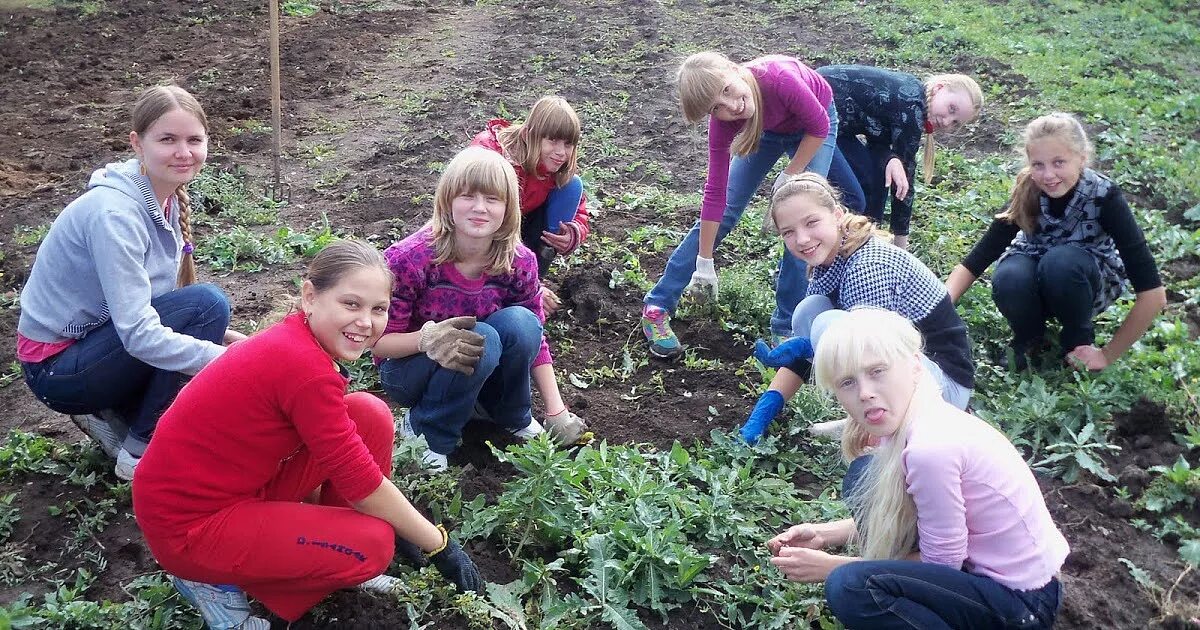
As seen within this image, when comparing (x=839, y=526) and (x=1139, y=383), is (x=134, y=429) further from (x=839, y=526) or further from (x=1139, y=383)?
(x=1139, y=383)

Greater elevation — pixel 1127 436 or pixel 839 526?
pixel 839 526

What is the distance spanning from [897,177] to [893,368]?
8.76ft

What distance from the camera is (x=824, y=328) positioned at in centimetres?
335

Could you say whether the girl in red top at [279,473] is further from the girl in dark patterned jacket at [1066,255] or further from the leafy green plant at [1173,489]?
the girl in dark patterned jacket at [1066,255]

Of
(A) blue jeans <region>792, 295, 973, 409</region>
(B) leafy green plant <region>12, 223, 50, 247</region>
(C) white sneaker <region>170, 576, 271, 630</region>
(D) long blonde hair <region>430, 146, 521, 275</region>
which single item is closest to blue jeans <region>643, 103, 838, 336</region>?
(A) blue jeans <region>792, 295, 973, 409</region>

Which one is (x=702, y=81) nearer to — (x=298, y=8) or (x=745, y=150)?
(x=745, y=150)

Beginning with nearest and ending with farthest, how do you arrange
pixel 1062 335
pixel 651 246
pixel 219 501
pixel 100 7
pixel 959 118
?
pixel 219 501
pixel 1062 335
pixel 959 118
pixel 651 246
pixel 100 7

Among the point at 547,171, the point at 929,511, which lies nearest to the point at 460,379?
the point at 547,171

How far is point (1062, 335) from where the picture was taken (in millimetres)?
4086

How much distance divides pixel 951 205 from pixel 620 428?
10.6ft

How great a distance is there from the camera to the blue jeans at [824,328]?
3342 mm

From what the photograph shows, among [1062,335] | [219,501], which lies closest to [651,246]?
[1062,335]

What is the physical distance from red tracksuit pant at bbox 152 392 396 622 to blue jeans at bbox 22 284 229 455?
911 millimetres

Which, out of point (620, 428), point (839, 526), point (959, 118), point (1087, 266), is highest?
point (959, 118)
